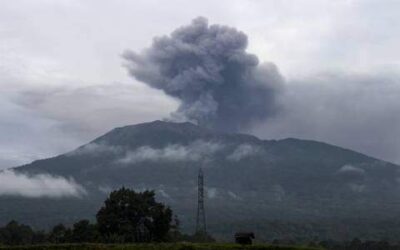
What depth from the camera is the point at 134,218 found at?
239 ft

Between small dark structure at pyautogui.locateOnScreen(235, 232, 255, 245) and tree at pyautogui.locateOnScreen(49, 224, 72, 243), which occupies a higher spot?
tree at pyautogui.locateOnScreen(49, 224, 72, 243)

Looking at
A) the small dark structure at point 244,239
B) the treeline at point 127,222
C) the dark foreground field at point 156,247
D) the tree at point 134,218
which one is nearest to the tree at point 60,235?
the treeline at point 127,222

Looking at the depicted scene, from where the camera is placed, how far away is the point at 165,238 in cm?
7331

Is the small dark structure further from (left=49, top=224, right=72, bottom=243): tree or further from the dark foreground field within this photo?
(left=49, top=224, right=72, bottom=243): tree

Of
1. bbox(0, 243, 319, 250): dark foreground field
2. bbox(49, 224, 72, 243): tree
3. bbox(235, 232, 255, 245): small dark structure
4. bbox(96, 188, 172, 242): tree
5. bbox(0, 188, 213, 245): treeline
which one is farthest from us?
bbox(49, 224, 72, 243): tree

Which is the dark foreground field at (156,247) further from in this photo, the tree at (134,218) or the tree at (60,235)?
the tree at (60,235)

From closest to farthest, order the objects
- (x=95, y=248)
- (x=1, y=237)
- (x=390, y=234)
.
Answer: (x=95, y=248) → (x=1, y=237) → (x=390, y=234)

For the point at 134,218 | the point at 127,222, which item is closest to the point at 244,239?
the point at 127,222

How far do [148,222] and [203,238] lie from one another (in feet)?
55.2

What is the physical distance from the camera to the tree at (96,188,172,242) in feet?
235

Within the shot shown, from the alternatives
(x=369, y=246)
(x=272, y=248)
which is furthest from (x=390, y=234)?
(x=272, y=248)

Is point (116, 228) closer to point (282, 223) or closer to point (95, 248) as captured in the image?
point (95, 248)

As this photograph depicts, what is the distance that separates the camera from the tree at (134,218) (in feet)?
235

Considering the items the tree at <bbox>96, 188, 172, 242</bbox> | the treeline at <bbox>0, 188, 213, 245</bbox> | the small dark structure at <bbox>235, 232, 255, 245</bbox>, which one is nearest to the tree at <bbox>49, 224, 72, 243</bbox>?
the treeline at <bbox>0, 188, 213, 245</bbox>
